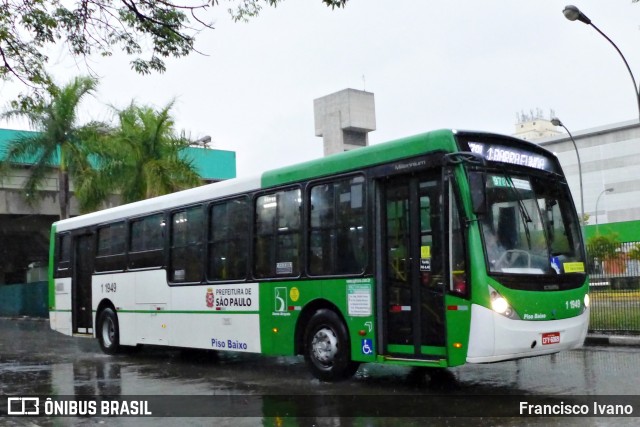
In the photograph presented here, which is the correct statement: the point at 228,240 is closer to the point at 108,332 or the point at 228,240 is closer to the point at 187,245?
the point at 187,245

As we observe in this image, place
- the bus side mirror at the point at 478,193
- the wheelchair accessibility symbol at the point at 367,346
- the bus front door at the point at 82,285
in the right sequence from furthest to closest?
the bus front door at the point at 82,285
the wheelchair accessibility symbol at the point at 367,346
the bus side mirror at the point at 478,193

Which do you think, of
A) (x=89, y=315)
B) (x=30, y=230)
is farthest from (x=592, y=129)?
(x=89, y=315)

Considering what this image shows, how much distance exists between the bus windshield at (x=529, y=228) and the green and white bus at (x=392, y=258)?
0.02 m

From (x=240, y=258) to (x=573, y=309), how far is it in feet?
17.2

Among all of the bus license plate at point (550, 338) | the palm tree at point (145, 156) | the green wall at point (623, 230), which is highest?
the palm tree at point (145, 156)

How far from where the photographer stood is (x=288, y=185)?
10836mm

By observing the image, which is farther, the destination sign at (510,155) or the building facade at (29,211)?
the building facade at (29,211)

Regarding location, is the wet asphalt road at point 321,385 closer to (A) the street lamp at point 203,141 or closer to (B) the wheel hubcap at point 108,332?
(B) the wheel hubcap at point 108,332

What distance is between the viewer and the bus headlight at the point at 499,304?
26.4 feet

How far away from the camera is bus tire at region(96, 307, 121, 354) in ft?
49.8

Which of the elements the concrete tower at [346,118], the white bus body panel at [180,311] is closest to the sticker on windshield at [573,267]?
the white bus body panel at [180,311]

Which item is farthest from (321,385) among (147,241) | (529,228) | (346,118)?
(346,118)

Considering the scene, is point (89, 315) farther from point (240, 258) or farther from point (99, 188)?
point (99, 188)

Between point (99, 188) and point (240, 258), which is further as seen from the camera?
point (99, 188)
